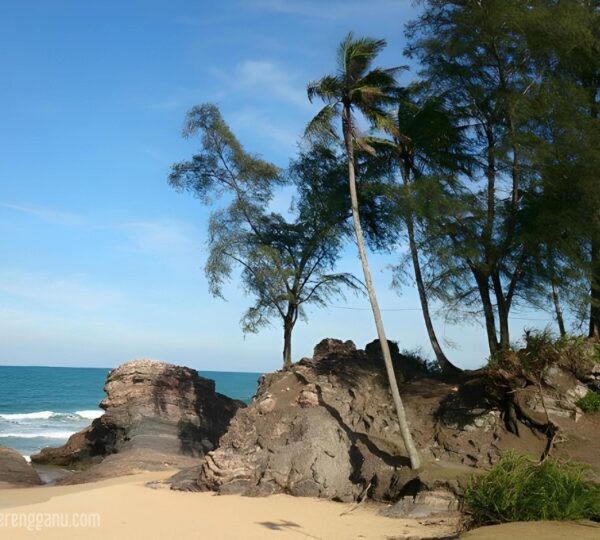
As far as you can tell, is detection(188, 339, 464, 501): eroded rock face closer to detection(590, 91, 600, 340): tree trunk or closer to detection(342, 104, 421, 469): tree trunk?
detection(342, 104, 421, 469): tree trunk

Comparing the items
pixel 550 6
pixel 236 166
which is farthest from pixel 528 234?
pixel 236 166

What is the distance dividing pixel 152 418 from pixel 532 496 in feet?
57.0

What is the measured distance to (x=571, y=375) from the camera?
1608cm

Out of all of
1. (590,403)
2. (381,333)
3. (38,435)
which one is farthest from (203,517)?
(38,435)

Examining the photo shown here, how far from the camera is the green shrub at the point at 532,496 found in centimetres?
864

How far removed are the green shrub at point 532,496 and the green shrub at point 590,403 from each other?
588 cm

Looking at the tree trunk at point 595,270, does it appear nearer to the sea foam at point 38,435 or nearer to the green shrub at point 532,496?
the green shrub at point 532,496

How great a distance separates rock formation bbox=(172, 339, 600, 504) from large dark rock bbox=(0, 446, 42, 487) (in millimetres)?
6787

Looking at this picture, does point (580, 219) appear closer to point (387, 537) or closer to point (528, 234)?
point (528, 234)

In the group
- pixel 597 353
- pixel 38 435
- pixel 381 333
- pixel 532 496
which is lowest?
pixel 38 435

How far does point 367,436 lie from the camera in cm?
1606

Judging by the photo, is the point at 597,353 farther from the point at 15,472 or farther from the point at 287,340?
the point at 15,472

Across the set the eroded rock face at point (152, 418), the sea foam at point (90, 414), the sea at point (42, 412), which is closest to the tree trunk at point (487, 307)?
the eroded rock face at point (152, 418)

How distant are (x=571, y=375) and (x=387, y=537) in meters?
8.13
